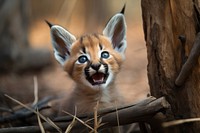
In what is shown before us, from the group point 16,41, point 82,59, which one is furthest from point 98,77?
point 16,41

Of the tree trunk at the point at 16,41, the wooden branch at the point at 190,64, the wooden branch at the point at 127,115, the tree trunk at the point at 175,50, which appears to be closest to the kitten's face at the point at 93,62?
the wooden branch at the point at 127,115

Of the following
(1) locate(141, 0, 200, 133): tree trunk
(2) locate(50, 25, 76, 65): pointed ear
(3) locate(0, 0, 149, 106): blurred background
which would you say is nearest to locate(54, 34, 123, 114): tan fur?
(2) locate(50, 25, 76, 65): pointed ear

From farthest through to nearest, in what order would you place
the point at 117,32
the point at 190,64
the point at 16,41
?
the point at 16,41 < the point at 117,32 < the point at 190,64

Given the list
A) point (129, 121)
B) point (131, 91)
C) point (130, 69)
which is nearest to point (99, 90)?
point (129, 121)

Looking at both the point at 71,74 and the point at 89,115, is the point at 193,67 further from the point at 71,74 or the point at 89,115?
the point at 71,74

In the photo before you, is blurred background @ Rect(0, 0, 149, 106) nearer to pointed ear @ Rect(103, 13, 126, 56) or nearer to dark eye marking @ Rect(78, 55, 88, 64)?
pointed ear @ Rect(103, 13, 126, 56)

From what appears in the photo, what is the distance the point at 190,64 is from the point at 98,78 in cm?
109

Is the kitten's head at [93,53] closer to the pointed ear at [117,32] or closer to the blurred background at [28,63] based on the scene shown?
the pointed ear at [117,32]

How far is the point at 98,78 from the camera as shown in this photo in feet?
12.4

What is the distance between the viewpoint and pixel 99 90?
4031 mm

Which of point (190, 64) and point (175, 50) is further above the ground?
point (175, 50)

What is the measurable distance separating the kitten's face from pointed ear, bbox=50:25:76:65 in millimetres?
99

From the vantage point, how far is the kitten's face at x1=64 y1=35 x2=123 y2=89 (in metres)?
3.76

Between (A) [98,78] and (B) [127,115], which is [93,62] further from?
(B) [127,115]
